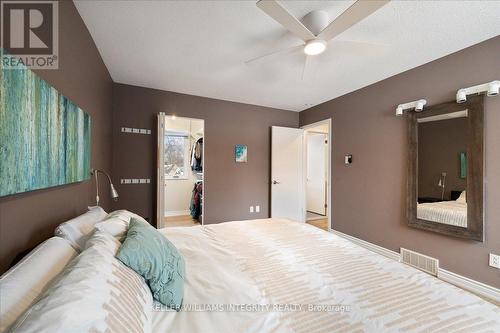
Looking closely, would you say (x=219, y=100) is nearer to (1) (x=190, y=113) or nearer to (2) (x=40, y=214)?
(1) (x=190, y=113)

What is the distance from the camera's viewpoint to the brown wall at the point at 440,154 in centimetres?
229

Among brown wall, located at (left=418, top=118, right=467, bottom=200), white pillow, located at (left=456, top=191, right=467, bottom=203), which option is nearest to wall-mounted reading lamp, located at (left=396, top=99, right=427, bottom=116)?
brown wall, located at (left=418, top=118, right=467, bottom=200)

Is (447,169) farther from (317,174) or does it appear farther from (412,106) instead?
(317,174)

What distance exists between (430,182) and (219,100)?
3394 millimetres

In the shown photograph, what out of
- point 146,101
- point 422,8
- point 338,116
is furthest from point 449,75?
point 146,101

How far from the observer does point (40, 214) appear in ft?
3.84

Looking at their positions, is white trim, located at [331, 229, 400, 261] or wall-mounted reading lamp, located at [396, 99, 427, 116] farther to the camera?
white trim, located at [331, 229, 400, 261]

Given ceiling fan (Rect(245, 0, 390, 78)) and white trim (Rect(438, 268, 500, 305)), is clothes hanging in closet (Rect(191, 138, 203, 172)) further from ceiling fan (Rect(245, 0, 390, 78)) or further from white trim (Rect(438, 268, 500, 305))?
white trim (Rect(438, 268, 500, 305))

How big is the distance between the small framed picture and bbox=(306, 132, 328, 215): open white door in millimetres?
2206

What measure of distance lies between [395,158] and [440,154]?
1.54 feet

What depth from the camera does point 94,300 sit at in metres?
0.60

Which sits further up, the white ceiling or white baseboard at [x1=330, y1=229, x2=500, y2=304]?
the white ceiling

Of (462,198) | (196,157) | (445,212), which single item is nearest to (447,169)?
(462,198)

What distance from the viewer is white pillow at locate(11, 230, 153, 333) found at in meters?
0.50
